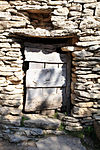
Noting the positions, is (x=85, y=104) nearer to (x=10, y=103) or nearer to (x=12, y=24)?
(x=10, y=103)

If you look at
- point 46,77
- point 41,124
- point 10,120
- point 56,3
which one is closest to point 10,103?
point 10,120

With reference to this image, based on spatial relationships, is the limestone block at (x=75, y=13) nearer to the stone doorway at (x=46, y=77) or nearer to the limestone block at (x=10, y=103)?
the stone doorway at (x=46, y=77)

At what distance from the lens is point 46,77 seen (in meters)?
3.40

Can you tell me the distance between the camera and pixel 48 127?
3.05m

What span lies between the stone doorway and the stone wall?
10.5 inches

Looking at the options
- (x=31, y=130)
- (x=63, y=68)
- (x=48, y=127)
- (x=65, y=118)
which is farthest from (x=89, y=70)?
(x=31, y=130)

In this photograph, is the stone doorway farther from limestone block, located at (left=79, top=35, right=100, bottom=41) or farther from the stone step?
limestone block, located at (left=79, top=35, right=100, bottom=41)

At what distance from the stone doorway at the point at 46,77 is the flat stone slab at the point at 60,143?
31.8 inches

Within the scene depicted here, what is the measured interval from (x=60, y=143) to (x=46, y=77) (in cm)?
147

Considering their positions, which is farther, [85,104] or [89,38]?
[85,104]

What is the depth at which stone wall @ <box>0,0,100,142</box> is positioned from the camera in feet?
9.57

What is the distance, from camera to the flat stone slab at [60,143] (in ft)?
8.57

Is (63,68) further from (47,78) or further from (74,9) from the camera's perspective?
(74,9)

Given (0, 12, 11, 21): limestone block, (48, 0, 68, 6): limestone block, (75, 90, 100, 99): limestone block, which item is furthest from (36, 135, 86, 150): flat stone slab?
(48, 0, 68, 6): limestone block
